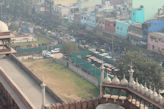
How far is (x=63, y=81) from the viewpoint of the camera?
129 feet

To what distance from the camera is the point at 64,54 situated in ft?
163

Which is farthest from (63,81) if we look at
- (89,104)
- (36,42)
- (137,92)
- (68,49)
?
(137,92)

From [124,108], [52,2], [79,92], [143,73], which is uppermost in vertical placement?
[52,2]

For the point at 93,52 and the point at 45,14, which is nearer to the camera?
the point at 93,52

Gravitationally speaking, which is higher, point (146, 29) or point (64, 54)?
point (146, 29)

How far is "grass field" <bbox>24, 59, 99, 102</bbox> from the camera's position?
34.7 metres

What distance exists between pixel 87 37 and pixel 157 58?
61.1 ft

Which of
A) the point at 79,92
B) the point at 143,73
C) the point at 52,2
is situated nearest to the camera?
the point at 143,73

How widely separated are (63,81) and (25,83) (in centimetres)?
1916

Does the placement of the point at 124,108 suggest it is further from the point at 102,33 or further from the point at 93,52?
the point at 102,33

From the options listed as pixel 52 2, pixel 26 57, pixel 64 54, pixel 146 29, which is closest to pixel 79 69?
pixel 64 54

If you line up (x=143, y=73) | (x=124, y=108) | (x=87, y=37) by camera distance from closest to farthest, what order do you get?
(x=124, y=108)
(x=143, y=73)
(x=87, y=37)

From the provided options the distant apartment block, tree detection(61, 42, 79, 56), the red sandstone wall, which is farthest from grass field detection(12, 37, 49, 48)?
the red sandstone wall

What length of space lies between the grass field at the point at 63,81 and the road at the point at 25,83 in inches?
344
